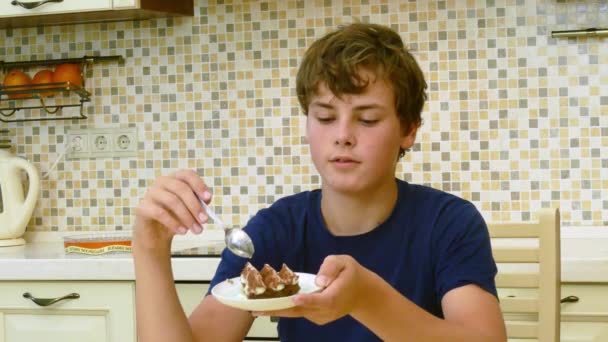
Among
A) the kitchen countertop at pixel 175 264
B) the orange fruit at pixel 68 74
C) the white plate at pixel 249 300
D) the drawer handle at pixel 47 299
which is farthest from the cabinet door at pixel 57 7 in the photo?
the white plate at pixel 249 300

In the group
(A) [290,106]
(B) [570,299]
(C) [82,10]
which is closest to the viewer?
(B) [570,299]

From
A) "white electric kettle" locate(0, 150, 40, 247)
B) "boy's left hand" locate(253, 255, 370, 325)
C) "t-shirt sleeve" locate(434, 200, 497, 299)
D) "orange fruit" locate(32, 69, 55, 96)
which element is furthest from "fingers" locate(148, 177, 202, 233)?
"orange fruit" locate(32, 69, 55, 96)

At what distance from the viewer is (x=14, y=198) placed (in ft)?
7.97

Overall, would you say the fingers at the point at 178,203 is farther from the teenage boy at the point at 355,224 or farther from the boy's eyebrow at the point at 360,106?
the boy's eyebrow at the point at 360,106

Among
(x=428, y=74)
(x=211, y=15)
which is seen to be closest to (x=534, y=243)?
(x=428, y=74)

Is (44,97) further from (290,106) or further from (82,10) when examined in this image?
(290,106)

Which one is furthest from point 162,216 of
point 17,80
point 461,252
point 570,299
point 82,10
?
point 17,80

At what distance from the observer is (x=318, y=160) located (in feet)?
3.71

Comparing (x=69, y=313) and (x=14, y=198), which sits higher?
(x=14, y=198)

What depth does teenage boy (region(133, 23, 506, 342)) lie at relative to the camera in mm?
1070

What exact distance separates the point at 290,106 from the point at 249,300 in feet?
5.24

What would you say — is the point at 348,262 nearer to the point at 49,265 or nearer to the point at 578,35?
the point at 49,265

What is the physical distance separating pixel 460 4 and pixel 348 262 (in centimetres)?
160

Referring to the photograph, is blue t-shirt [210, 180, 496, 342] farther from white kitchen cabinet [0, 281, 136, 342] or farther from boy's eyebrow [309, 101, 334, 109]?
white kitchen cabinet [0, 281, 136, 342]
